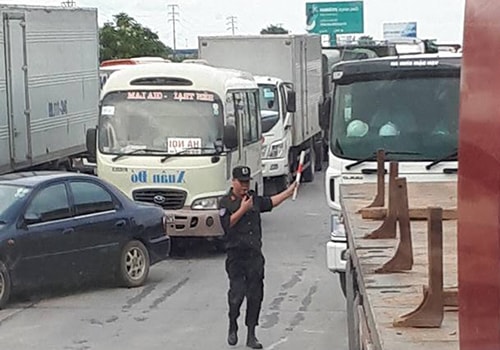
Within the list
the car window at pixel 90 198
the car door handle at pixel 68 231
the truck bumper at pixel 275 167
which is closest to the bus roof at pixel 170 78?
the car window at pixel 90 198

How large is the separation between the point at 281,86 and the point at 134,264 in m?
12.1

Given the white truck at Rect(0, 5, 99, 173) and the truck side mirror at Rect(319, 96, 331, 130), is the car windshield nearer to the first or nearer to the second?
the truck side mirror at Rect(319, 96, 331, 130)

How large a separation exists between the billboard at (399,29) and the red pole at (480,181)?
292ft

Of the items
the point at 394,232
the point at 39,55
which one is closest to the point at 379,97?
the point at 394,232

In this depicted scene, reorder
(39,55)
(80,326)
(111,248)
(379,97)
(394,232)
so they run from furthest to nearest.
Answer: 1. (39,55)
2. (111,248)
3. (80,326)
4. (379,97)
5. (394,232)

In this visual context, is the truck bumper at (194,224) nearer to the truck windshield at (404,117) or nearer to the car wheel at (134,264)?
the car wheel at (134,264)

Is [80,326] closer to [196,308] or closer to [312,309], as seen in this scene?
[196,308]

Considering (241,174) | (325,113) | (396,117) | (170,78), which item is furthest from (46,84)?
(396,117)

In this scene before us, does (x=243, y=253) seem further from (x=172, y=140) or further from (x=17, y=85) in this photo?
(x=17, y=85)

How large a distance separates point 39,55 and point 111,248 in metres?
9.04

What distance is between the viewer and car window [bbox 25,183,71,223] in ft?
44.4

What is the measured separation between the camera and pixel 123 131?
17859 mm

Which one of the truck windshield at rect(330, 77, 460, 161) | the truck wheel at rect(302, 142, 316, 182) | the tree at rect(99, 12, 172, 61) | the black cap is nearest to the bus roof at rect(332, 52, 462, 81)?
the truck windshield at rect(330, 77, 460, 161)

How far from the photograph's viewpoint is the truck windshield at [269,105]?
1022 inches
